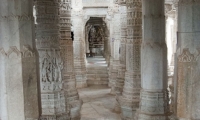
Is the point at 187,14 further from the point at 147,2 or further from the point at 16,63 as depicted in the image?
the point at 16,63

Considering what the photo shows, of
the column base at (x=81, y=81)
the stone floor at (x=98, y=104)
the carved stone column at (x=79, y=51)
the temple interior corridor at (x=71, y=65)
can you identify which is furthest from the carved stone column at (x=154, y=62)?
the column base at (x=81, y=81)

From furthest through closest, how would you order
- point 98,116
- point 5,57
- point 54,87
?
point 98,116 < point 54,87 < point 5,57

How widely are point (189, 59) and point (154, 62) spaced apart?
1.61 metres

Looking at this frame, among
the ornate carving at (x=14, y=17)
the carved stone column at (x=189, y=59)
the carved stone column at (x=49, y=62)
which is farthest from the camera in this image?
the carved stone column at (x=49, y=62)

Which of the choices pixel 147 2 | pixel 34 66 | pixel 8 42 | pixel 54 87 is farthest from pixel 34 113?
pixel 147 2

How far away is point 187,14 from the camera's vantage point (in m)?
4.06

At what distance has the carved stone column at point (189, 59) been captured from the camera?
403 cm

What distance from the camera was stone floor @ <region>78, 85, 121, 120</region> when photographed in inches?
355

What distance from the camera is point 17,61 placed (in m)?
3.88

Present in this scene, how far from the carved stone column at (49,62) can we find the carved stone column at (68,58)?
134 centimetres

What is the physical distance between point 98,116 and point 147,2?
Answer: 4532 mm

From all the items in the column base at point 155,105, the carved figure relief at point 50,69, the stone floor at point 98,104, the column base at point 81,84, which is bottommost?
the stone floor at point 98,104

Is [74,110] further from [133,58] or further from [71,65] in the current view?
[133,58]

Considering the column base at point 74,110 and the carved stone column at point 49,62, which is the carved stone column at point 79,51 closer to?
the column base at point 74,110
